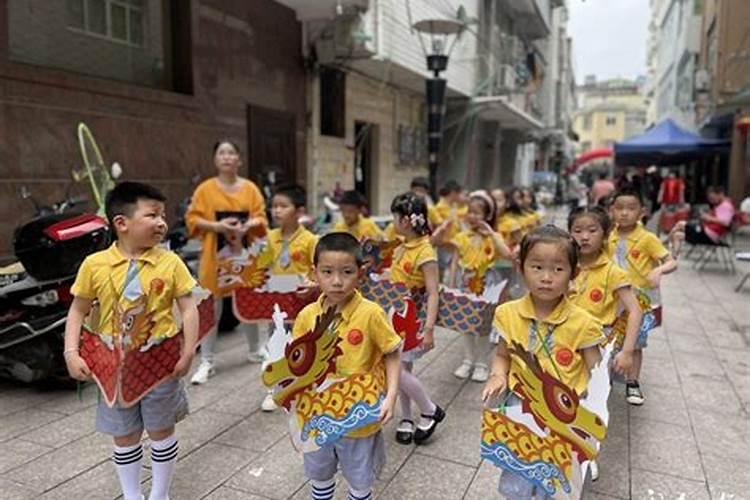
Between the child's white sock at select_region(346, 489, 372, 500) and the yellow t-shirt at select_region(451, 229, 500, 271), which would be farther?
the yellow t-shirt at select_region(451, 229, 500, 271)

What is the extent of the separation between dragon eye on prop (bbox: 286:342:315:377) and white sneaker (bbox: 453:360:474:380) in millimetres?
2494

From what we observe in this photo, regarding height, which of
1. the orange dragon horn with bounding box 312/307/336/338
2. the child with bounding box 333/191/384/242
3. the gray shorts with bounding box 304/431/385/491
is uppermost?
the child with bounding box 333/191/384/242

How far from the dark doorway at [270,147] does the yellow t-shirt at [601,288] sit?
487 cm

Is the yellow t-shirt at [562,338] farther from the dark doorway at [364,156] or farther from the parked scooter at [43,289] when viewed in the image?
the dark doorway at [364,156]

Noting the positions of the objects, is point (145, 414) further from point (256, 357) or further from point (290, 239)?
point (256, 357)

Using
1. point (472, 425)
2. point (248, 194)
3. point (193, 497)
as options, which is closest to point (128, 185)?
point (193, 497)

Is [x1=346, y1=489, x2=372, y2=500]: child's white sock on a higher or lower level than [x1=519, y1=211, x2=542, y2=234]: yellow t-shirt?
lower

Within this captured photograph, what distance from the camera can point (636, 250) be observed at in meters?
3.75

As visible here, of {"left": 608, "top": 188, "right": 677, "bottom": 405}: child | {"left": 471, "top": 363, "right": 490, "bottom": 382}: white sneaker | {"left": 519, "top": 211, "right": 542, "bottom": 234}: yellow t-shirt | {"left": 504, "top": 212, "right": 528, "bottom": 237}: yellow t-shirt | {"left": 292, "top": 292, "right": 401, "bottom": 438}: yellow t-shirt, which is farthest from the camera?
{"left": 519, "top": 211, "right": 542, "bottom": 234}: yellow t-shirt

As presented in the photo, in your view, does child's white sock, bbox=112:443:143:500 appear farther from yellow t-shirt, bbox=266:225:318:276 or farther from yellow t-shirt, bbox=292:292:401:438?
yellow t-shirt, bbox=266:225:318:276

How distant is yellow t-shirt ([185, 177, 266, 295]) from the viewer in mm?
4234

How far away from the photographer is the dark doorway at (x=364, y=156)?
1136 centimetres

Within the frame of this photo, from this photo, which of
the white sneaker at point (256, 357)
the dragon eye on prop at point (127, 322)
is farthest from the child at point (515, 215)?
the dragon eye on prop at point (127, 322)

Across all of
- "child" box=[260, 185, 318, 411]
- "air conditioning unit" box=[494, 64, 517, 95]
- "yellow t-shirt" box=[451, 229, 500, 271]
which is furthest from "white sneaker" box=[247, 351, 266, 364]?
"air conditioning unit" box=[494, 64, 517, 95]
